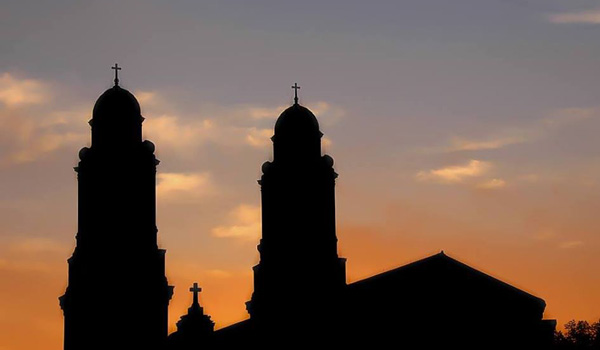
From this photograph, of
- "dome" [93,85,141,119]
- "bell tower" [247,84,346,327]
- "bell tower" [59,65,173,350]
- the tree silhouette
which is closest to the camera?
"bell tower" [59,65,173,350]

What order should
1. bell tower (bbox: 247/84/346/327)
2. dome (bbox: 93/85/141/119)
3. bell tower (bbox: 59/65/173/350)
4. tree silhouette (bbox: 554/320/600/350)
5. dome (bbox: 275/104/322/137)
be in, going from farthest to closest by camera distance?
tree silhouette (bbox: 554/320/600/350), dome (bbox: 275/104/322/137), bell tower (bbox: 247/84/346/327), dome (bbox: 93/85/141/119), bell tower (bbox: 59/65/173/350)

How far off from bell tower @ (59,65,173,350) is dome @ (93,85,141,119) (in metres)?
0.04

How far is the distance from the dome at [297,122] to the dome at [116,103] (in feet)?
18.6

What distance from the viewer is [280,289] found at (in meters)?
54.8

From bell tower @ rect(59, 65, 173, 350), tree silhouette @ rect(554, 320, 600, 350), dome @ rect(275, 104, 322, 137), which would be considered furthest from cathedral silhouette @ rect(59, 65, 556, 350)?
tree silhouette @ rect(554, 320, 600, 350)

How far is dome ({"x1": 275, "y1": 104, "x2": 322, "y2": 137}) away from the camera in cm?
5544

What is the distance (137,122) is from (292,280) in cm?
856

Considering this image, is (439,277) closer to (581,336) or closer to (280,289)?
(280,289)

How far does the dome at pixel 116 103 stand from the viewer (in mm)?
54188

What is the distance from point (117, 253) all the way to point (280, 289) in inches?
254

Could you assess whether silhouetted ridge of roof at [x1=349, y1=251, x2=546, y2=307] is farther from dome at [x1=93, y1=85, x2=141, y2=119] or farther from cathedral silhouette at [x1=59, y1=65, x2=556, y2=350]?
dome at [x1=93, y1=85, x2=141, y2=119]

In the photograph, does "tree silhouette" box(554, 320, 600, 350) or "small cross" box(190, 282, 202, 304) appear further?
"tree silhouette" box(554, 320, 600, 350)

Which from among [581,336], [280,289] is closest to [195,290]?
[280,289]

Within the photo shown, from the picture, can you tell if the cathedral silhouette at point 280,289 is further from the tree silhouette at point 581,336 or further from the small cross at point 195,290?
the tree silhouette at point 581,336
